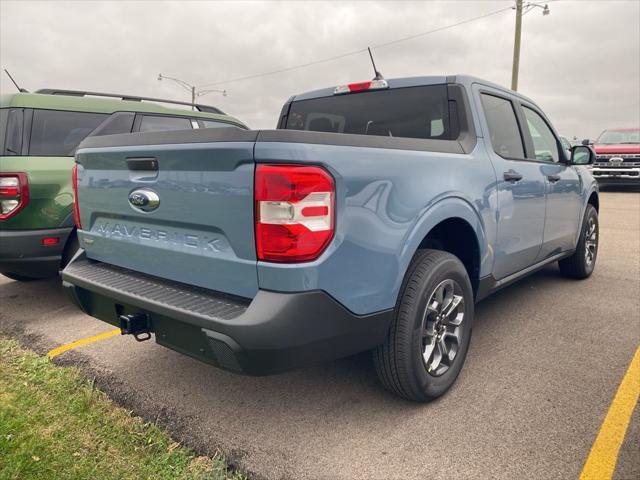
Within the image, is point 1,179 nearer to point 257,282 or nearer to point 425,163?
point 257,282

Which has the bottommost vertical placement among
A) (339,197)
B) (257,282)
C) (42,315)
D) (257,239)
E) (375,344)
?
(42,315)

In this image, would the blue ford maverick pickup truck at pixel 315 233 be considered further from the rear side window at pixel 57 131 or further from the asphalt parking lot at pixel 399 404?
the rear side window at pixel 57 131

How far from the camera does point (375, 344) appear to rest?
2129mm

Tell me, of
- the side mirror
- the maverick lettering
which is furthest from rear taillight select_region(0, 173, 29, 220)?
the side mirror

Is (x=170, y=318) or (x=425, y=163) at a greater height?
(x=425, y=163)

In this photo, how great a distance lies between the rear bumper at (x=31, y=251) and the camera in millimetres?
3670

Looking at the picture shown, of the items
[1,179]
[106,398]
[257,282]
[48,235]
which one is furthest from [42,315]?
[257,282]

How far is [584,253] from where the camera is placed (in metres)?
4.83

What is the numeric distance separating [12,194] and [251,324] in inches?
116

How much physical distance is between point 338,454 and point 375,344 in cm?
53

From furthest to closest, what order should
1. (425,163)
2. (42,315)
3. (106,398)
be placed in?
(42,315), (106,398), (425,163)

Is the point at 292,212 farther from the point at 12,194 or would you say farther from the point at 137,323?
the point at 12,194

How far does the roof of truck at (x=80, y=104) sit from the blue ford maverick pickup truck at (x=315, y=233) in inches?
77.2

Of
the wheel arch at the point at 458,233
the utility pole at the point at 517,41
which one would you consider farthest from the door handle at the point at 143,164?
the utility pole at the point at 517,41
